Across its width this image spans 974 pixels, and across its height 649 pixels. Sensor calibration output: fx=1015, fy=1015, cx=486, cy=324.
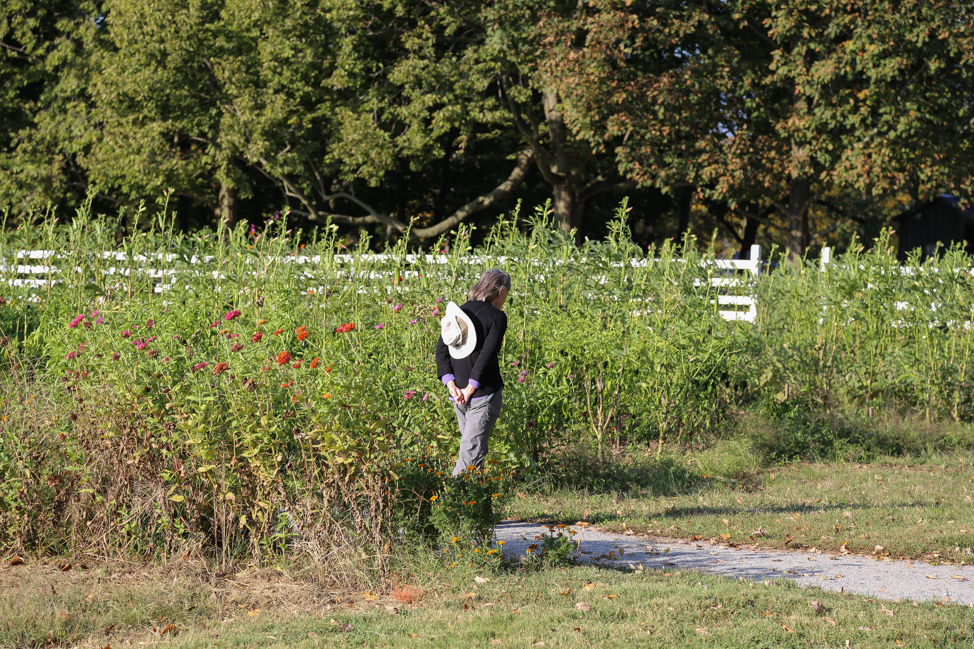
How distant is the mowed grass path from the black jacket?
129cm

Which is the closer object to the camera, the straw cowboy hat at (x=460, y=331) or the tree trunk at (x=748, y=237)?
the straw cowboy hat at (x=460, y=331)

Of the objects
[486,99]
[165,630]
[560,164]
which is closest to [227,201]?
[486,99]

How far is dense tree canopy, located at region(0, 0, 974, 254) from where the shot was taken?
1984 centimetres

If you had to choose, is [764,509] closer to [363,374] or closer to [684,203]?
[363,374]

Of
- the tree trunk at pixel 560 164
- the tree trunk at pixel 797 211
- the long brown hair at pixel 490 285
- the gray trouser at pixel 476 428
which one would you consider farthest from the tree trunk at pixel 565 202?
the gray trouser at pixel 476 428

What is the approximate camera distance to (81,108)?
2577 centimetres

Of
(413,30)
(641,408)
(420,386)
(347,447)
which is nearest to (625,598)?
(347,447)

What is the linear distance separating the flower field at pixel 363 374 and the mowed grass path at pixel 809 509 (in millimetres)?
533

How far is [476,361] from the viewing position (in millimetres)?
5910

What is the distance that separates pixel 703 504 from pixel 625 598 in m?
2.63

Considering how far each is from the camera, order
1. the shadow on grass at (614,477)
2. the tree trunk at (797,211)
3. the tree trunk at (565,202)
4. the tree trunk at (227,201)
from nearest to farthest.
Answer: the shadow on grass at (614,477) → the tree trunk at (797,211) → the tree trunk at (565,202) → the tree trunk at (227,201)

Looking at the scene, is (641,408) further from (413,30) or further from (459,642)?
(413,30)

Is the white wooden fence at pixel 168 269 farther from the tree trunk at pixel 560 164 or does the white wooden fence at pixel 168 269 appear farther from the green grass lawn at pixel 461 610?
the tree trunk at pixel 560 164

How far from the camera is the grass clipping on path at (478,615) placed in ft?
14.2
